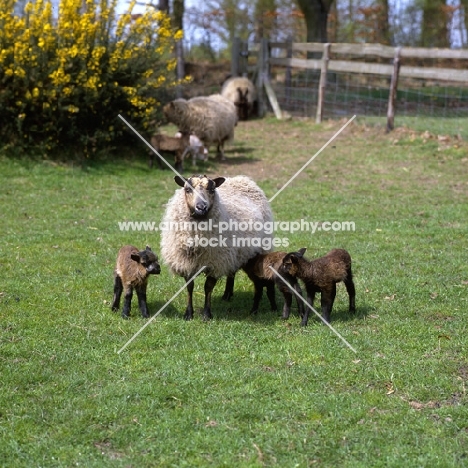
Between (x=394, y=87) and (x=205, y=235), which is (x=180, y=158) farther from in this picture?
(x=205, y=235)

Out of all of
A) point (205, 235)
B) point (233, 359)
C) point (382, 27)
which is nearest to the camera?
point (233, 359)

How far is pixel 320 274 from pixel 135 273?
1836 millimetres

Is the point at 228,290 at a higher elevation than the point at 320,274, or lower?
lower

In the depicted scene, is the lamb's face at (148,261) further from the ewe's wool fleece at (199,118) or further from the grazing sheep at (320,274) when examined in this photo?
the ewe's wool fleece at (199,118)

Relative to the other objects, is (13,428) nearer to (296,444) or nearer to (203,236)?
(296,444)

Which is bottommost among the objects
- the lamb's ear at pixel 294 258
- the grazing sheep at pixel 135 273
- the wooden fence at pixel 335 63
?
the grazing sheep at pixel 135 273

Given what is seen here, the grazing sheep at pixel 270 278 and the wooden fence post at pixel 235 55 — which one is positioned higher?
the wooden fence post at pixel 235 55

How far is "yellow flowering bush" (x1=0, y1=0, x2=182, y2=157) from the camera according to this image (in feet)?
44.4

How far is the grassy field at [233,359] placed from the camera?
4.61 m

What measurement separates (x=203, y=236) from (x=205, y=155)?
27.0 ft

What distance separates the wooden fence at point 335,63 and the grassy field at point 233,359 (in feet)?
20.0

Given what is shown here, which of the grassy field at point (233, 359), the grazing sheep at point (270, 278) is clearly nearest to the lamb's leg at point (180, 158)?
the grassy field at point (233, 359)

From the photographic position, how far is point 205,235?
22.9 ft

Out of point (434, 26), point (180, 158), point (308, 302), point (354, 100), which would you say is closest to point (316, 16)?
point (354, 100)
